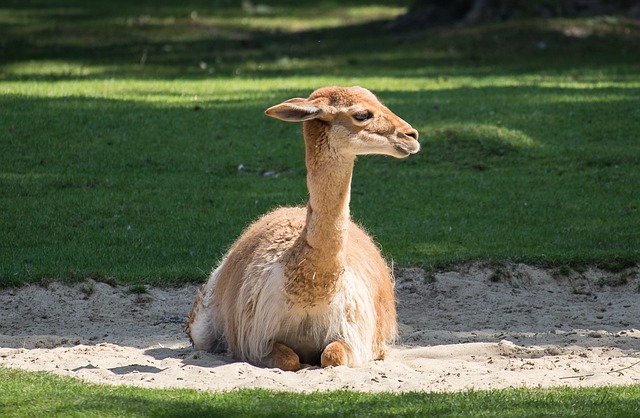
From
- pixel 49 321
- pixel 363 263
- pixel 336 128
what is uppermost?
pixel 336 128

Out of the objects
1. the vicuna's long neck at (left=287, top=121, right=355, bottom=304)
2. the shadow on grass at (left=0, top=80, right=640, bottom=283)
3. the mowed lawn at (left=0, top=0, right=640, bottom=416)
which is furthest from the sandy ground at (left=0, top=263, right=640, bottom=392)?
the vicuna's long neck at (left=287, top=121, right=355, bottom=304)

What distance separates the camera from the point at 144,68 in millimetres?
21078

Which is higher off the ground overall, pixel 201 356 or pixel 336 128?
pixel 336 128

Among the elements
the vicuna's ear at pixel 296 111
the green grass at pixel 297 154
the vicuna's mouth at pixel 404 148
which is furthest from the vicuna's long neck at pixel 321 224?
the green grass at pixel 297 154

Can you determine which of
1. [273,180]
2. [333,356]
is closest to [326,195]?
[333,356]

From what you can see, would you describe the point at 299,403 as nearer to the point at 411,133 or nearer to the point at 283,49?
the point at 411,133

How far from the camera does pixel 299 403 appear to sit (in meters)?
6.58

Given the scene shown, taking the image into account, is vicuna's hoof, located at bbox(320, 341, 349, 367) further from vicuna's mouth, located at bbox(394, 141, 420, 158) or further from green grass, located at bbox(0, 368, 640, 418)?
vicuna's mouth, located at bbox(394, 141, 420, 158)

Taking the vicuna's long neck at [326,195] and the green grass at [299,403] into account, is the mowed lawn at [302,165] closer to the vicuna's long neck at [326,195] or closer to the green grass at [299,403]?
the green grass at [299,403]

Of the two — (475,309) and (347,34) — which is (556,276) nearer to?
(475,309)

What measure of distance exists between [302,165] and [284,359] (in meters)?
7.04

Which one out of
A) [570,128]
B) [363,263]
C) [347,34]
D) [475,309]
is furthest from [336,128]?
[347,34]

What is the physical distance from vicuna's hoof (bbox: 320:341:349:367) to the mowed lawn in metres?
0.66

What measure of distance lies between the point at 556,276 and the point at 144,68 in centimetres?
1205
